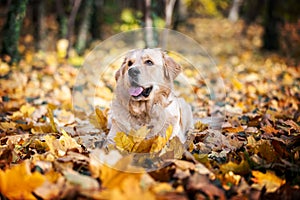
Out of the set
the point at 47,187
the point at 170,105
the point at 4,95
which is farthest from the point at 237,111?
the point at 47,187

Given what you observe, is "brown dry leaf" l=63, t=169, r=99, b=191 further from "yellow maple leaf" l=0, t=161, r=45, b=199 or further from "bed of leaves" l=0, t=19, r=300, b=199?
"yellow maple leaf" l=0, t=161, r=45, b=199

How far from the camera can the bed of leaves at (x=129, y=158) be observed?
1.78m

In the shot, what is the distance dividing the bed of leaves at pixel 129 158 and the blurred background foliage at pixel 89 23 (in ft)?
3.02

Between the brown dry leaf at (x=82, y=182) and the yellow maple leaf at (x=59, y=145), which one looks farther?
the yellow maple leaf at (x=59, y=145)

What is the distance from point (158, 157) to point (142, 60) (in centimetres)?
74

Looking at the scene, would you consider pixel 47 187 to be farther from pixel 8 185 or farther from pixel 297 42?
pixel 297 42

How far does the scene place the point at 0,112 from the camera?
4.04 meters

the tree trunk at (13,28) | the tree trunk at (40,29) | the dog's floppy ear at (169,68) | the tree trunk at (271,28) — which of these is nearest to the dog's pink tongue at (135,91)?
the dog's floppy ear at (169,68)

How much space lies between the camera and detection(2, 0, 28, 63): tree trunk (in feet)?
18.9

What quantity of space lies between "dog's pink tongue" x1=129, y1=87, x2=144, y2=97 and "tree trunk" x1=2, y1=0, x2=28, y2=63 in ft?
11.8

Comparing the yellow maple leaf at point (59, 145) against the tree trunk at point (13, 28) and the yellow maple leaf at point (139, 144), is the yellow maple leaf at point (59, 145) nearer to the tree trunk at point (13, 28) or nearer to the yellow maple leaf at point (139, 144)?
the yellow maple leaf at point (139, 144)

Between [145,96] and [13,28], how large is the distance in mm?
3912

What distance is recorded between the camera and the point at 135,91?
108 inches

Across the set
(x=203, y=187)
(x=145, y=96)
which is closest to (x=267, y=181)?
(x=203, y=187)
